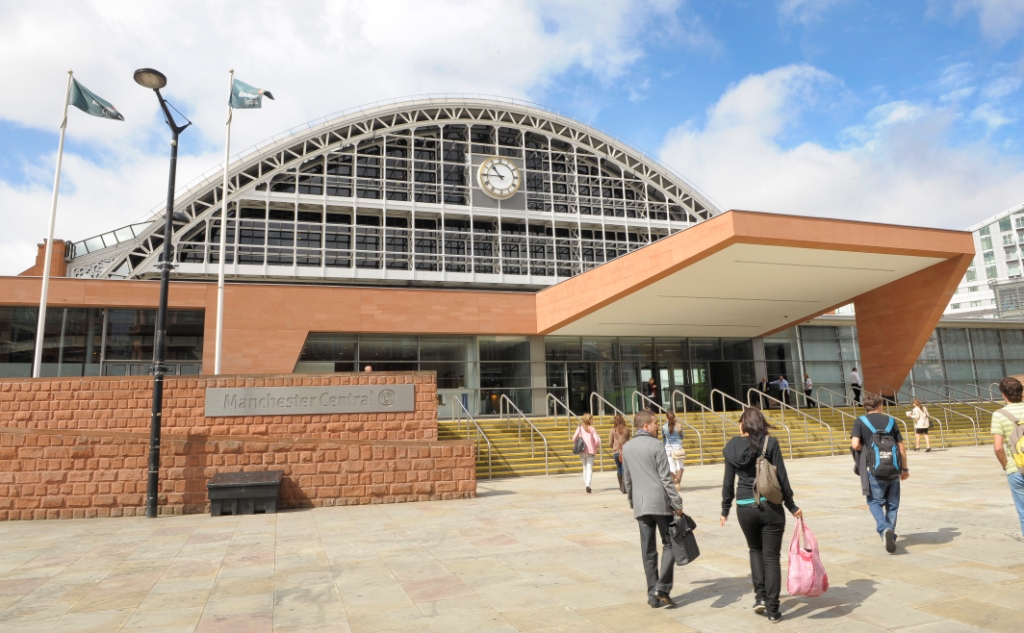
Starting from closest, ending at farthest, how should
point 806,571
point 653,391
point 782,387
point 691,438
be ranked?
1. point 806,571
2. point 691,438
3. point 653,391
4. point 782,387

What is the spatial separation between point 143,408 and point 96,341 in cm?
934

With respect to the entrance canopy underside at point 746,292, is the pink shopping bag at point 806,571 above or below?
below

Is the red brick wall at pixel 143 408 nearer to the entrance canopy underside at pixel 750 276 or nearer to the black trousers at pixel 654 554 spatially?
the black trousers at pixel 654 554

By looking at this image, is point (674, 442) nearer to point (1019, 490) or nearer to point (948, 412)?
point (1019, 490)

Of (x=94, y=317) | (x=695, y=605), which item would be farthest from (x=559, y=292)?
(x=695, y=605)

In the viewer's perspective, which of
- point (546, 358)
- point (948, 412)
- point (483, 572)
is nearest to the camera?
point (483, 572)

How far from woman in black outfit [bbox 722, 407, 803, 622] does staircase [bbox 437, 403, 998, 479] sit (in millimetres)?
11542

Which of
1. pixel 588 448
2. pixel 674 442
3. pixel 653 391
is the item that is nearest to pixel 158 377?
pixel 588 448

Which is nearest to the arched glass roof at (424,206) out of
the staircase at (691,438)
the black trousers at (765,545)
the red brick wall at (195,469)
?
the staircase at (691,438)

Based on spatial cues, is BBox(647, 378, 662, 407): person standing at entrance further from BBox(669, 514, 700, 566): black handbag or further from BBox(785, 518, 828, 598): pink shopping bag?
BBox(785, 518, 828, 598): pink shopping bag

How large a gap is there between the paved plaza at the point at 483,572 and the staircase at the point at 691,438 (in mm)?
6181

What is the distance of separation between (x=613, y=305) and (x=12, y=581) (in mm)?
17103

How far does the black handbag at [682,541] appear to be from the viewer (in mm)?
5176

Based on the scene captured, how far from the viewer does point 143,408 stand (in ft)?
41.9
